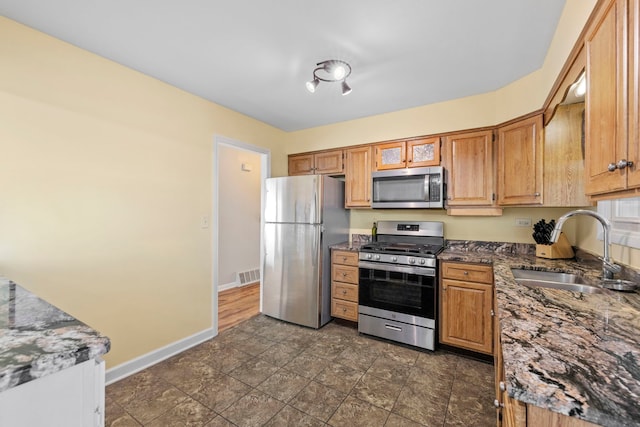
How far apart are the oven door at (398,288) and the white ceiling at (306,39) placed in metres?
1.78

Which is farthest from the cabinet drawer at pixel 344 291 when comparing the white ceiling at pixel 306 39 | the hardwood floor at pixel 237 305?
the white ceiling at pixel 306 39

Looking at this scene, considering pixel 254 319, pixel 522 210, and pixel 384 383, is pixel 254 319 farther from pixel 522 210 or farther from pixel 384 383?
pixel 522 210

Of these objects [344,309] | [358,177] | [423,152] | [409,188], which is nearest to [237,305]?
[344,309]

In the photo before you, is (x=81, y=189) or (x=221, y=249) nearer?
(x=81, y=189)

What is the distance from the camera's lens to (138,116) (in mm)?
2285

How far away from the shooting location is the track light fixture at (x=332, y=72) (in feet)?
6.84

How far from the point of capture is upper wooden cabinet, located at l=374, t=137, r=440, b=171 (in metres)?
2.88

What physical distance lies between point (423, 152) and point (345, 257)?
147 cm

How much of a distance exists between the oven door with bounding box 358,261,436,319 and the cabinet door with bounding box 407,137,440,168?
116 cm

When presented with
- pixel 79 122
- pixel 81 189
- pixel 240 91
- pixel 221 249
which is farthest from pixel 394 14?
pixel 221 249

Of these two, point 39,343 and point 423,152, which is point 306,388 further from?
point 423,152

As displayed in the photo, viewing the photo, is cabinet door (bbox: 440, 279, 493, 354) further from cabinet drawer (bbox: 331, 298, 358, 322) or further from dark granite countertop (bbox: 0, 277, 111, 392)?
dark granite countertop (bbox: 0, 277, 111, 392)

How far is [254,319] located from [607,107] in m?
3.46

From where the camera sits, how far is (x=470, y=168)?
8.81 feet
